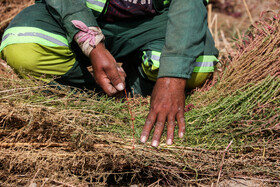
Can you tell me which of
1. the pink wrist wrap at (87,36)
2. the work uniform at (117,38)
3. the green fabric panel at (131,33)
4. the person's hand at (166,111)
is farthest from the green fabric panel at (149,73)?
the pink wrist wrap at (87,36)

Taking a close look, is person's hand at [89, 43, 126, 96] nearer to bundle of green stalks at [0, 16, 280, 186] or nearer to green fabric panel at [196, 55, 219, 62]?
bundle of green stalks at [0, 16, 280, 186]

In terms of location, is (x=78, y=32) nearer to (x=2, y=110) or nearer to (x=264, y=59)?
(x=2, y=110)

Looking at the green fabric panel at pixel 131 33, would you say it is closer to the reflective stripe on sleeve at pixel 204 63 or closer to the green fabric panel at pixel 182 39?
the green fabric panel at pixel 182 39

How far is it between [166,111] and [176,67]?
0.97ft

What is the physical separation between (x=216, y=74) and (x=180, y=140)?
0.92 m

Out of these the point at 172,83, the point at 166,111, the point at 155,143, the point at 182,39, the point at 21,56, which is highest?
the point at 182,39

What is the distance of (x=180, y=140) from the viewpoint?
1.47m

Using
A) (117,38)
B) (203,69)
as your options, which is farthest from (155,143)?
(117,38)

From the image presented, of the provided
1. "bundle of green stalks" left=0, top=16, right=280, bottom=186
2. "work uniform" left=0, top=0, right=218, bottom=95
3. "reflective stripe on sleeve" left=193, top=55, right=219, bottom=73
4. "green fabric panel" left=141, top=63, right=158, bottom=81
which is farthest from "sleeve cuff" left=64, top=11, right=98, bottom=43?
"reflective stripe on sleeve" left=193, top=55, right=219, bottom=73

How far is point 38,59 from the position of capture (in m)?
1.65

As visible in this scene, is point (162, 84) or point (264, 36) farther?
point (264, 36)

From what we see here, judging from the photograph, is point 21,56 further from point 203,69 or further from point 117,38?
point 203,69

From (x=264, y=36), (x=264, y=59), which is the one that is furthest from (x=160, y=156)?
(x=264, y=36)

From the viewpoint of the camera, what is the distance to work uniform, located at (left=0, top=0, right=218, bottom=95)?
5.19 feet
